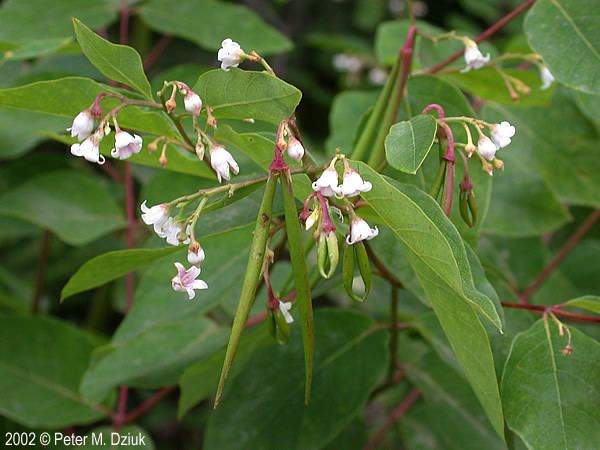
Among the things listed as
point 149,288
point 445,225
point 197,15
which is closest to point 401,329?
point 149,288

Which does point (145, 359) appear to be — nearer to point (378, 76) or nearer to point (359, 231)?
point (359, 231)

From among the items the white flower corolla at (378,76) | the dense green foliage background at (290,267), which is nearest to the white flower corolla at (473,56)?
the dense green foliage background at (290,267)

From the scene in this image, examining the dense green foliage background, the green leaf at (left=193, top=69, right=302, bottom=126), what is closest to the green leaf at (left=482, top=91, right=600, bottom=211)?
the dense green foliage background

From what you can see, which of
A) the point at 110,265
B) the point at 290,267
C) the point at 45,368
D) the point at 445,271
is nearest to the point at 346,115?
the point at 290,267

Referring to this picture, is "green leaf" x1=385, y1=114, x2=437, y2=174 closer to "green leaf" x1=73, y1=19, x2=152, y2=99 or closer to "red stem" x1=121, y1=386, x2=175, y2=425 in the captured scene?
"green leaf" x1=73, y1=19, x2=152, y2=99

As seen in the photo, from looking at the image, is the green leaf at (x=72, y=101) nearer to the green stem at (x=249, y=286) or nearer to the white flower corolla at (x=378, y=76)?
the green stem at (x=249, y=286)

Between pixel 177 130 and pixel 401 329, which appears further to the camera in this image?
pixel 401 329

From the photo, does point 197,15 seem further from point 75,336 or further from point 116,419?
point 116,419
